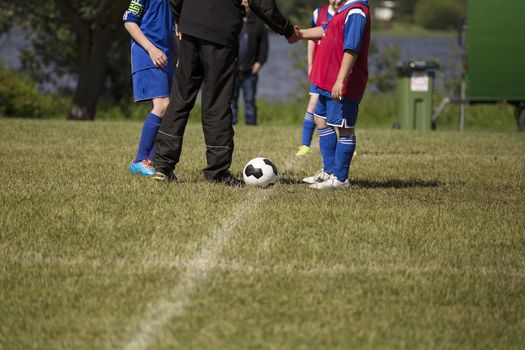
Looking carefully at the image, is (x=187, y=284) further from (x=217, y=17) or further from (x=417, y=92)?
(x=417, y=92)

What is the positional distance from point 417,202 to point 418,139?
7.11 metres

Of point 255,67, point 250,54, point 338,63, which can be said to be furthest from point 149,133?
point 250,54

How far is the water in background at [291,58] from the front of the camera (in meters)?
25.2

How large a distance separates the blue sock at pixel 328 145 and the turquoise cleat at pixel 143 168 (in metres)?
1.52

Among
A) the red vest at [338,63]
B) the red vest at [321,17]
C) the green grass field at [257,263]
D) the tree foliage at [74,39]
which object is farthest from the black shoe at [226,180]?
the tree foliage at [74,39]

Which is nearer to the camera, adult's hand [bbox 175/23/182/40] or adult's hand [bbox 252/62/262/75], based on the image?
adult's hand [bbox 175/23/182/40]

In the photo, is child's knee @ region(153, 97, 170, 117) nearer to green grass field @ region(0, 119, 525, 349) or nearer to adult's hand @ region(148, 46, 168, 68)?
adult's hand @ region(148, 46, 168, 68)

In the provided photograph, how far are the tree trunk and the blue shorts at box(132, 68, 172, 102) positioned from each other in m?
14.6

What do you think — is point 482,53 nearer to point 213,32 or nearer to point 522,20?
point 522,20

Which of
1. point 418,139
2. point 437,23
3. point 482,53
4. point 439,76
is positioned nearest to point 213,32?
point 418,139

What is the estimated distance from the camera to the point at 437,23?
46.8 metres

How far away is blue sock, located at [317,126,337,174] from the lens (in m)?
8.30

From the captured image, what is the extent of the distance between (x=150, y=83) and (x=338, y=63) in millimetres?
1655

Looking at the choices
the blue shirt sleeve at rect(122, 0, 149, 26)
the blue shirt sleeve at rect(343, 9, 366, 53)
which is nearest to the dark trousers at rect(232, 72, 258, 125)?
the blue shirt sleeve at rect(122, 0, 149, 26)
